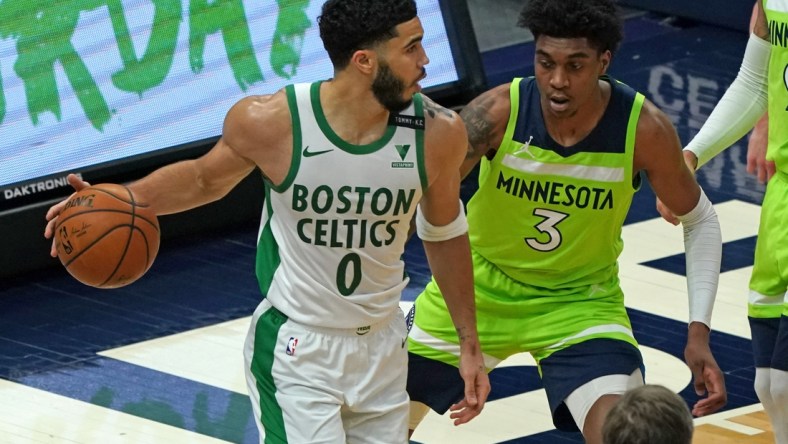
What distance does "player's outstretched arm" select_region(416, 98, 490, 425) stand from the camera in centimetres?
492

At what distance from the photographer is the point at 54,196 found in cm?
800

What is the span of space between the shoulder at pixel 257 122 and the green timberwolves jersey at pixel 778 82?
1968mm

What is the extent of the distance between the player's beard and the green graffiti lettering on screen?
3.55 m

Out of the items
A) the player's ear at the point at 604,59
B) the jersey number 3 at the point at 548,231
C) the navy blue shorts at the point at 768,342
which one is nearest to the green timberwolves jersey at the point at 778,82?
the navy blue shorts at the point at 768,342

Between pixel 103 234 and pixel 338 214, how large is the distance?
731mm

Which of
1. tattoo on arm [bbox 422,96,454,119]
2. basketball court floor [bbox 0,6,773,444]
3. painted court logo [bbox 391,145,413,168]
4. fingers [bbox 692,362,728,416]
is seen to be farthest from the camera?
basketball court floor [bbox 0,6,773,444]

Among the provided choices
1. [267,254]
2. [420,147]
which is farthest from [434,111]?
[267,254]

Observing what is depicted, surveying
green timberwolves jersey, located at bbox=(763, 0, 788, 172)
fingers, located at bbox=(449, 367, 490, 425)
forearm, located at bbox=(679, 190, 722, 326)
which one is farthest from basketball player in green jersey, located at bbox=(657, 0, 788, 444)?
fingers, located at bbox=(449, 367, 490, 425)

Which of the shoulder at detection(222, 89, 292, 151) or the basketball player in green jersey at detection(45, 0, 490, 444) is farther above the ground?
the shoulder at detection(222, 89, 292, 151)

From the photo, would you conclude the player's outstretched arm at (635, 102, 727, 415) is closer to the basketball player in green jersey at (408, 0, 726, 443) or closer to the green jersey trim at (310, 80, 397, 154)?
the basketball player in green jersey at (408, 0, 726, 443)

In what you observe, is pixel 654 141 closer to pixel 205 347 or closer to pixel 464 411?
pixel 464 411

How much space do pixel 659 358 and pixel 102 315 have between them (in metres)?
2.72

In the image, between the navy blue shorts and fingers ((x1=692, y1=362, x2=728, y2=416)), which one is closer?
fingers ((x1=692, y1=362, x2=728, y2=416))

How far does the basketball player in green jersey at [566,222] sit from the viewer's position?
5.42m
